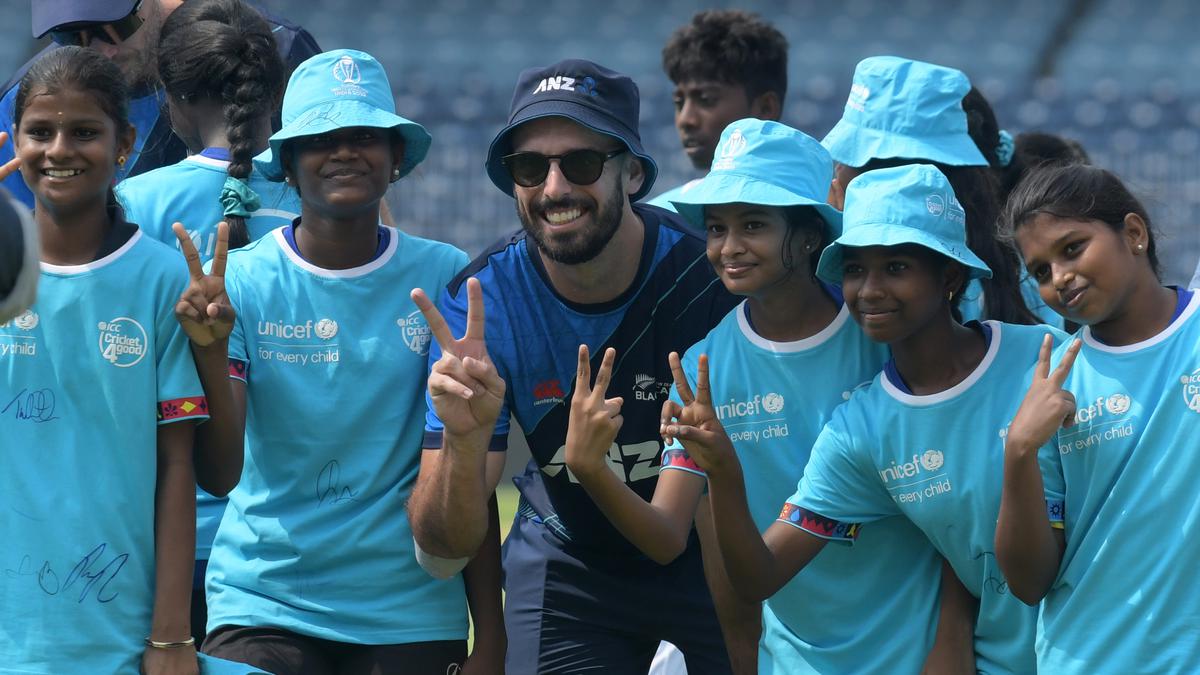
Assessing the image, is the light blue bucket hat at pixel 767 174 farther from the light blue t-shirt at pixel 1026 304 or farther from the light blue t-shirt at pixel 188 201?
the light blue t-shirt at pixel 188 201

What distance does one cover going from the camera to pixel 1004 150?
17.9 ft

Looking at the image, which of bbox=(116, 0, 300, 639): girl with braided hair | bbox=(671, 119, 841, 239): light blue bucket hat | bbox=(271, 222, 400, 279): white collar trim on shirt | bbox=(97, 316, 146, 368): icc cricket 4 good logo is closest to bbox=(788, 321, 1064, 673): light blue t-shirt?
bbox=(671, 119, 841, 239): light blue bucket hat

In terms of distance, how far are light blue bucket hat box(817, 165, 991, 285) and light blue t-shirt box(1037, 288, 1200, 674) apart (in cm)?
46

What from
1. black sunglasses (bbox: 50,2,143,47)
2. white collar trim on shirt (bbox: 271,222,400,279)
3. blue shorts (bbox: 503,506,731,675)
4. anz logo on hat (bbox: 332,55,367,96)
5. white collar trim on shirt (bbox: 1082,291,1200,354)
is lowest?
blue shorts (bbox: 503,506,731,675)

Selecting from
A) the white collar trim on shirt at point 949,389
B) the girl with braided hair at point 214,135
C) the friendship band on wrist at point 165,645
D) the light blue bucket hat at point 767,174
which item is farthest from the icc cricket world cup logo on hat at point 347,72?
the white collar trim on shirt at point 949,389

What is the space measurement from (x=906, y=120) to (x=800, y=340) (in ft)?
3.59

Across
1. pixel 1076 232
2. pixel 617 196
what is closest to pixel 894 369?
pixel 1076 232

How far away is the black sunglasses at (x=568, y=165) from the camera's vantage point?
4293 millimetres

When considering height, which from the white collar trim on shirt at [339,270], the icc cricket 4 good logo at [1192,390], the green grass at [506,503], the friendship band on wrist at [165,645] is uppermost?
the white collar trim on shirt at [339,270]

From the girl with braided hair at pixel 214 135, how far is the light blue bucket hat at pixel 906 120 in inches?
67.9

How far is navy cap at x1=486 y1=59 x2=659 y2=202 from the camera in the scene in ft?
14.1

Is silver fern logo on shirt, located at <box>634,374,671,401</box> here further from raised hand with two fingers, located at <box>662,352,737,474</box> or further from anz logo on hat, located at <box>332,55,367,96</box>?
anz logo on hat, located at <box>332,55,367,96</box>

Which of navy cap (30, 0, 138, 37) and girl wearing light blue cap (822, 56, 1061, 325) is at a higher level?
navy cap (30, 0, 138, 37)

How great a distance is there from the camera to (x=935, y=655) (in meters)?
3.98
